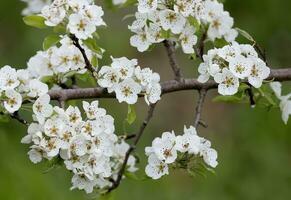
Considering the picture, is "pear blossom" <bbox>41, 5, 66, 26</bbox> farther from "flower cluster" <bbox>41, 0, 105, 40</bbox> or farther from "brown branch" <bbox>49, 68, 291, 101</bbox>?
"brown branch" <bbox>49, 68, 291, 101</bbox>

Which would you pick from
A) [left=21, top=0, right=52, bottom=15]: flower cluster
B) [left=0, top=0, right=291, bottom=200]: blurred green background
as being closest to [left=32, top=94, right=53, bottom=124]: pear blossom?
[left=21, top=0, right=52, bottom=15]: flower cluster

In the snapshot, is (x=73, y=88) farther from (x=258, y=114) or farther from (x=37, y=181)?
(x=258, y=114)

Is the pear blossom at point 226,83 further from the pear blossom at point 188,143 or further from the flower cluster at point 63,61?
the flower cluster at point 63,61

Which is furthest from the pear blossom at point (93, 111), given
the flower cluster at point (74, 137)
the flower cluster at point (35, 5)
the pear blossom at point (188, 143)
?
the flower cluster at point (35, 5)

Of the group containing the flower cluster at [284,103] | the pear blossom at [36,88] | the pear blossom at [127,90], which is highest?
the pear blossom at [36,88]

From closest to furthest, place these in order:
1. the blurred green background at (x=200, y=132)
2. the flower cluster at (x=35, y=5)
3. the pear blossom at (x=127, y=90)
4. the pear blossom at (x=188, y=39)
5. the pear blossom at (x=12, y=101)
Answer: the pear blossom at (x=12, y=101) < the pear blossom at (x=127, y=90) < the pear blossom at (x=188, y=39) < the flower cluster at (x=35, y=5) < the blurred green background at (x=200, y=132)
